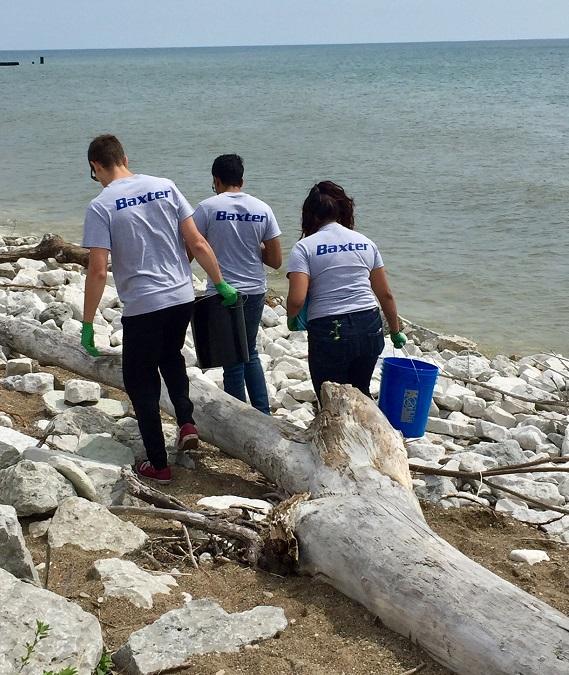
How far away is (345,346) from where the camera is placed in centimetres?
520

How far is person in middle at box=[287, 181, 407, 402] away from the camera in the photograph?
513cm

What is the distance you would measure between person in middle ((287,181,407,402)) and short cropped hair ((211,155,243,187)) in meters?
0.59

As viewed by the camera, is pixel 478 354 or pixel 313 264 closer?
pixel 313 264

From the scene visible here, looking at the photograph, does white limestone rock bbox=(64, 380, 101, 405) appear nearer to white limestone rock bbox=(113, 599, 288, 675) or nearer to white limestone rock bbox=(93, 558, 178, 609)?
white limestone rock bbox=(93, 558, 178, 609)

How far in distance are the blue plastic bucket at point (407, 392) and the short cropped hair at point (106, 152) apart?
194 cm

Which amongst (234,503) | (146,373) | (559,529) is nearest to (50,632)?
(234,503)

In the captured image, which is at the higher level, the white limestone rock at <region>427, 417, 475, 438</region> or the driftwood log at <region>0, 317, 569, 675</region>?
the driftwood log at <region>0, 317, 569, 675</region>

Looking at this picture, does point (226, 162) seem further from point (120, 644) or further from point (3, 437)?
point (120, 644)

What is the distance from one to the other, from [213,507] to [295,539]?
2.55 feet

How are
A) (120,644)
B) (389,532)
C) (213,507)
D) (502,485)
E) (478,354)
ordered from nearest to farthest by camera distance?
(120,644), (389,532), (213,507), (502,485), (478,354)

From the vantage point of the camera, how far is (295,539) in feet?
13.2

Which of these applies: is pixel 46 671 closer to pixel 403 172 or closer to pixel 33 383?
pixel 33 383

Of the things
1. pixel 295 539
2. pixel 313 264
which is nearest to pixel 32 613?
pixel 295 539

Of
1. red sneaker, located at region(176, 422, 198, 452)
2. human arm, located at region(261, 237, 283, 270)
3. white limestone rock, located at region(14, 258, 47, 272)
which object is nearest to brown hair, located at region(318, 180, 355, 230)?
human arm, located at region(261, 237, 283, 270)
